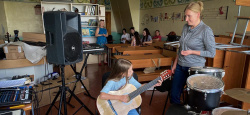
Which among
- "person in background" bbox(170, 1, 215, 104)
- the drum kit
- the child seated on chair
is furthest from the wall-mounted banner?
the child seated on chair

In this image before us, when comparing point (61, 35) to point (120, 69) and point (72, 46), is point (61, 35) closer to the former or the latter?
point (72, 46)

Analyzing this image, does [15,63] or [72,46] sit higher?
[72,46]

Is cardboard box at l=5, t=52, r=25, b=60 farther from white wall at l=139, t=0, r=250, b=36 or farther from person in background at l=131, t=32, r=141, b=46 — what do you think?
white wall at l=139, t=0, r=250, b=36

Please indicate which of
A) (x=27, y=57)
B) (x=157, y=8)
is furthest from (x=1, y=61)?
(x=157, y=8)

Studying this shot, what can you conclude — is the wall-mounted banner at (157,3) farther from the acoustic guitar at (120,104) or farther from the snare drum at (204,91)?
the acoustic guitar at (120,104)

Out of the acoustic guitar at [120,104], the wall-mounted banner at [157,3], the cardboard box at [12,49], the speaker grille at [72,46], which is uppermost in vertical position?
the wall-mounted banner at [157,3]

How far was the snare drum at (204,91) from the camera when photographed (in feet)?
5.18

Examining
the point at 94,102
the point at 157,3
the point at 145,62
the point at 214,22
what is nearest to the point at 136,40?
the point at 157,3

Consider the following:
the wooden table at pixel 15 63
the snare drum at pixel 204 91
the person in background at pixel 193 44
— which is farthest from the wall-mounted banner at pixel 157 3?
the wooden table at pixel 15 63

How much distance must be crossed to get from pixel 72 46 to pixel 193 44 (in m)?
1.33

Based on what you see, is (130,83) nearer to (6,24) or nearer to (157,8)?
(157,8)

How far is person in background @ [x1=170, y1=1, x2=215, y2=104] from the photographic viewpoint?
1845 mm

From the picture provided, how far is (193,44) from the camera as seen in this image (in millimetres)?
1947

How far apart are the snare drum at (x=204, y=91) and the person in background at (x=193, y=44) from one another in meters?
0.28
